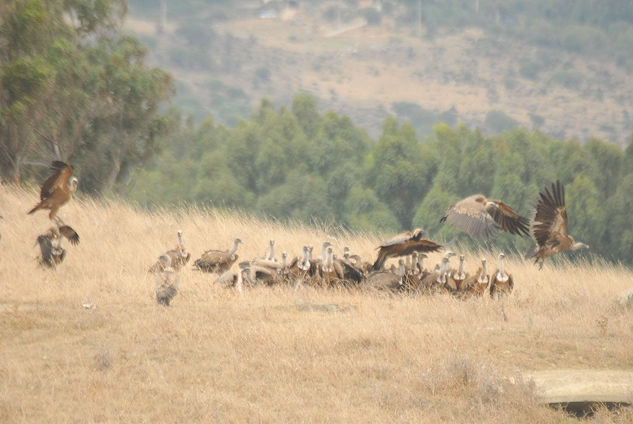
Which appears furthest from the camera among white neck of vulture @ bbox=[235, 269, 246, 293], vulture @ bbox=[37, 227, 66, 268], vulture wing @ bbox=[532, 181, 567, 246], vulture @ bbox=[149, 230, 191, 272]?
vulture @ bbox=[149, 230, 191, 272]

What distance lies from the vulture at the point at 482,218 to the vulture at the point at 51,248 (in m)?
5.36

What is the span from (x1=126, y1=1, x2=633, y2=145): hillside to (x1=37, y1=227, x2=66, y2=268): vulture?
102 m

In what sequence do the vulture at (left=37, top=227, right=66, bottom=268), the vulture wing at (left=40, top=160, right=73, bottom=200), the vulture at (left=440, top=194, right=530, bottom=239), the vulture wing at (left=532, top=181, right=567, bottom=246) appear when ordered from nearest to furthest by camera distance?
the vulture wing at (left=532, top=181, right=567, bottom=246), the vulture at (left=440, top=194, right=530, bottom=239), the vulture wing at (left=40, top=160, right=73, bottom=200), the vulture at (left=37, top=227, right=66, bottom=268)

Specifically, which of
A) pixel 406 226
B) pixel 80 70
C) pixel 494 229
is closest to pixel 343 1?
pixel 406 226

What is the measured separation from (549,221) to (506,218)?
2.00 feet

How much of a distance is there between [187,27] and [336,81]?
1020 inches

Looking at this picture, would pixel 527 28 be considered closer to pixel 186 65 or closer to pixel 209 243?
pixel 186 65

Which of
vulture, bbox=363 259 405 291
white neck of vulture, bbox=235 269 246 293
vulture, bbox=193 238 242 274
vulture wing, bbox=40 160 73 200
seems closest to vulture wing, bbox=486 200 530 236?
vulture, bbox=363 259 405 291

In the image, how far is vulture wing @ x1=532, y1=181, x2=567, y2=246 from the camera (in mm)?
10805

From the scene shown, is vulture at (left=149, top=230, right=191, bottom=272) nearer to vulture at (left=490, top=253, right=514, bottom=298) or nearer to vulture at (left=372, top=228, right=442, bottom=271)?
vulture at (left=372, top=228, right=442, bottom=271)

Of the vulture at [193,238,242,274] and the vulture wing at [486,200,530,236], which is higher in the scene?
the vulture wing at [486,200,530,236]

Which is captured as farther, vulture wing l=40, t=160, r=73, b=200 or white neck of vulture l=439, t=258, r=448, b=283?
vulture wing l=40, t=160, r=73, b=200

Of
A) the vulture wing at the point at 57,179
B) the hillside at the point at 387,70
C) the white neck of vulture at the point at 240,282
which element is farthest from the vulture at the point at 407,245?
the hillside at the point at 387,70

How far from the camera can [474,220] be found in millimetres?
10969
